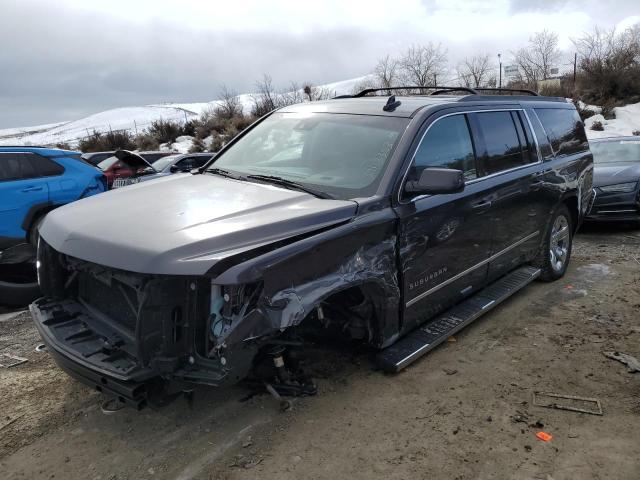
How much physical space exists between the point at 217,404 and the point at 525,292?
3.49 metres

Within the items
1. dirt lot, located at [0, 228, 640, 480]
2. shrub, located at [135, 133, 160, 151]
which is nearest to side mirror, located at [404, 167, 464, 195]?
dirt lot, located at [0, 228, 640, 480]

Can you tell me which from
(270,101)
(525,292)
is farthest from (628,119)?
(525,292)

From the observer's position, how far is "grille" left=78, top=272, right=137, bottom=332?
2836 mm

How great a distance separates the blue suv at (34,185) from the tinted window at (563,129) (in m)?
6.41

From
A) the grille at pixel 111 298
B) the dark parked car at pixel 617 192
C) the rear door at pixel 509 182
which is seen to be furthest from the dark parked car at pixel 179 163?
the grille at pixel 111 298

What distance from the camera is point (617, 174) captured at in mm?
8312

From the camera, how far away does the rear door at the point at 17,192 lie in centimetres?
706

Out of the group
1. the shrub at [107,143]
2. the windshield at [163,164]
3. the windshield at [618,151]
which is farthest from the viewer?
the shrub at [107,143]

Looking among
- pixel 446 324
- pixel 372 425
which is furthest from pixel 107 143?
pixel 372 425

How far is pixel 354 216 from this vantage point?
10.1ft

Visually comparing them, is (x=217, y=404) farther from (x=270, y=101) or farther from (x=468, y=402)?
(x=270, y=101)

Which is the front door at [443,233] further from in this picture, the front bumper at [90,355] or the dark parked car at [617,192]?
the dark parked car at [617,192]

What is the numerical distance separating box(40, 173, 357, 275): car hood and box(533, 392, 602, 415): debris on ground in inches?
66.2

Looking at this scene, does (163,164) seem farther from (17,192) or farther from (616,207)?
(616,207)
